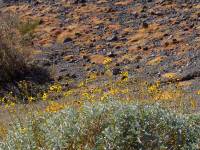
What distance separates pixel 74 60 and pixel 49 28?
6.66ft

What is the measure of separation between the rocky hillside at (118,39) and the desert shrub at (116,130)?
4.31 metres

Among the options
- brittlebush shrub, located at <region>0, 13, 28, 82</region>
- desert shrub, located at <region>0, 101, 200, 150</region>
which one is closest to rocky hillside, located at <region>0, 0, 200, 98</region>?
brittlebush shrub, located at <region>0, 13, 28, 82</region>

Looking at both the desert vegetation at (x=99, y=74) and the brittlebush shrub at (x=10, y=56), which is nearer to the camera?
the desert vegetation at (x=99, y=74)

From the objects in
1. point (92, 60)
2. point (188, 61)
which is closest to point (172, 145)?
point (188, 61)

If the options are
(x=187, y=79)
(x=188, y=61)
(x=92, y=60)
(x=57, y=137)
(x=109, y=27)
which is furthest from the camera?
(x=109, y=27)

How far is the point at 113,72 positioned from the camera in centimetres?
1104

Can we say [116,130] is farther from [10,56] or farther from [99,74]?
[10,56]

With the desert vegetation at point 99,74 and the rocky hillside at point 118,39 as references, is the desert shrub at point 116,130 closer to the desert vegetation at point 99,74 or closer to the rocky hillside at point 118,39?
the desert vegetation at point 99,74

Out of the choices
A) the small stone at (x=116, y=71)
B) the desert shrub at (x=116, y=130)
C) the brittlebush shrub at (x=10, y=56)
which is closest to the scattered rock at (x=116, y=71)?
the small stone at (x=116, y=71)

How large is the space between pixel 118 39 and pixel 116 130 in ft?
27.0

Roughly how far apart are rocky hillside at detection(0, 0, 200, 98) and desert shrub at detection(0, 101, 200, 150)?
4.31 m

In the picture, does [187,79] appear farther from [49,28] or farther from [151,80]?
[49,28]

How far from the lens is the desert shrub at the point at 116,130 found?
4.90m

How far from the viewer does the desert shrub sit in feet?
16.1
